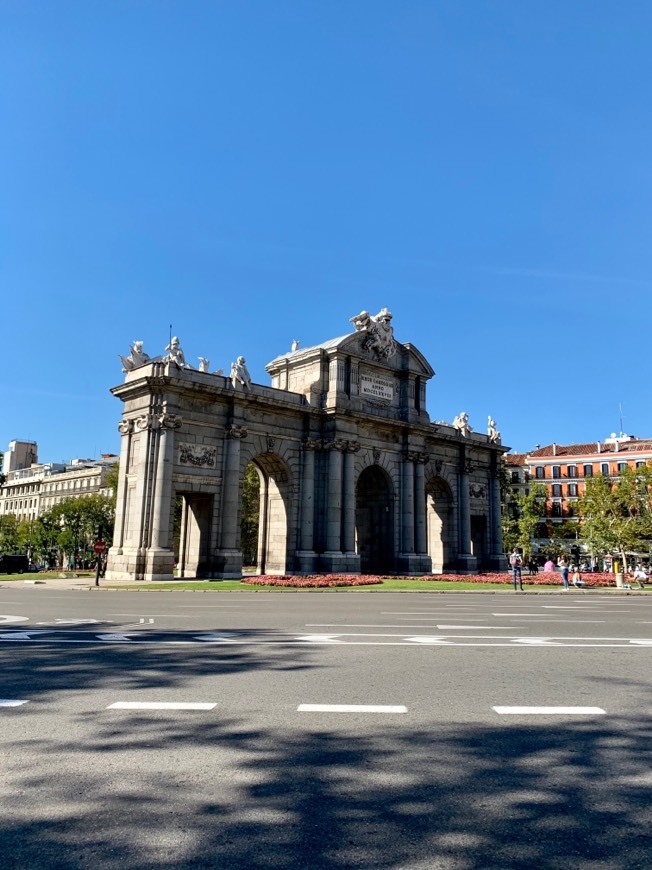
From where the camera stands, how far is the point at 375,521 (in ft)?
154

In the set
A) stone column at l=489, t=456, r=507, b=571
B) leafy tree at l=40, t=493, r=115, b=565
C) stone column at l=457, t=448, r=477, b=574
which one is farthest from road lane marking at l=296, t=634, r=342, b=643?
leafy tree at l=40, t=493, r=115, b=565

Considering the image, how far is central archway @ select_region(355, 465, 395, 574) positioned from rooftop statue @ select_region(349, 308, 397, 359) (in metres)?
7.73

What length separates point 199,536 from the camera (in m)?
38.2

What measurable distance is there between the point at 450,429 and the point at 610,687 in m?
44.2

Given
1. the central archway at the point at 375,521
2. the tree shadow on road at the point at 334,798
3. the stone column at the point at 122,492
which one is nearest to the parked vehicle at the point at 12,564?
the stone column at the point at 122,492

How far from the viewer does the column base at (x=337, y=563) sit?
39719 mm

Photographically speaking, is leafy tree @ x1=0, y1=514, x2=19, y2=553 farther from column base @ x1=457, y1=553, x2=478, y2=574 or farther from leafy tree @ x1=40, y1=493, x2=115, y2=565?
column base @ x1=457, y1=553, x2=478, y2=574

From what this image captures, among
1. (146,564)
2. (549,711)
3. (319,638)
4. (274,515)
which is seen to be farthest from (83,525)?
(549,711)

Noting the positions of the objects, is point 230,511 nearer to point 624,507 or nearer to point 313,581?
point 313,581

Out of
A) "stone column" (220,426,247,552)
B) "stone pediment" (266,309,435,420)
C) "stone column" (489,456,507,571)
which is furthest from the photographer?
"stone column" (489,456,507,571)

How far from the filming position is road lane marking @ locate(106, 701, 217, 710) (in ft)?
22.0

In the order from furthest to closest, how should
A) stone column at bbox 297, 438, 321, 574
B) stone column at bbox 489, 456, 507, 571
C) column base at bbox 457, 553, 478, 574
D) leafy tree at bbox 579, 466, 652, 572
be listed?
leafy tree at bbox 579, 466, 652, 572
stone column at bbox 489, 456, 507, 571
column base at bbox 457, 553, 478, 574
stone column at bbox 297, 438, 321, 574

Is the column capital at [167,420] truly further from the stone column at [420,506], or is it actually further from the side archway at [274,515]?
the stone column at [420,506]

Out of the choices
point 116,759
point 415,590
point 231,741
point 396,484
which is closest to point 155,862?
point 116,759
